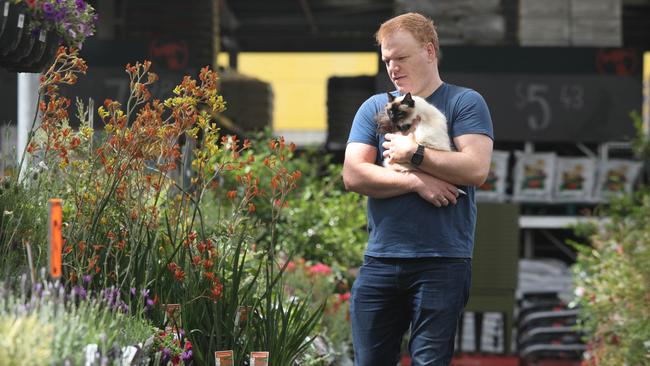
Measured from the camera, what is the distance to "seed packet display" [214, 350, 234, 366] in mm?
3982

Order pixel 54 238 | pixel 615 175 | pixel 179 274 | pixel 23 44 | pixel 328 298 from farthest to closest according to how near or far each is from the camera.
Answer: pixel 615 175
pixel 328 298
pixel 179 274
pixel 23 44
pixel 54 238

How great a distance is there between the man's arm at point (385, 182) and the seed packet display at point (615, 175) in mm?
7966

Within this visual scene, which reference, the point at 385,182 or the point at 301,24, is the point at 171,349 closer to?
the point at 385,182

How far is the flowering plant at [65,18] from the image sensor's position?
3764mm

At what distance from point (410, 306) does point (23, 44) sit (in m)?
1.45

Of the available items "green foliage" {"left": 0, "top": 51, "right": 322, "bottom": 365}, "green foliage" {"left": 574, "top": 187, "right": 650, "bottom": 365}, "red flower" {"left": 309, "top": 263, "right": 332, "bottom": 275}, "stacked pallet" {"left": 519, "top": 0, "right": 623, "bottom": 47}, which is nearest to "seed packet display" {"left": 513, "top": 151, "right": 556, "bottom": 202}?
"stacked pallet" {"left": 519, "top": 0, "right": 623, "bottom": 47}

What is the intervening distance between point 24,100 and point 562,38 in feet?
20.8

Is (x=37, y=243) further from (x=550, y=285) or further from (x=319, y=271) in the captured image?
(x=550, y=285)

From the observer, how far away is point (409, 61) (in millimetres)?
3928

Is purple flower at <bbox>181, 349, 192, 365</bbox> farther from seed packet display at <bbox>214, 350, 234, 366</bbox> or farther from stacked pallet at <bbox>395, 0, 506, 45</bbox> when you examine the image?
stacked pallet at <bbox>395, 0, 506, 45</bbox>

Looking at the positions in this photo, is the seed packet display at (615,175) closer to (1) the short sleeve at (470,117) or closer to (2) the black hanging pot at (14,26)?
(1) the short sleeve at (470,117)

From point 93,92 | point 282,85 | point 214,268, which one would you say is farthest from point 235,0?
point 282,85

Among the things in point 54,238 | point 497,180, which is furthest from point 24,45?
point 497,180

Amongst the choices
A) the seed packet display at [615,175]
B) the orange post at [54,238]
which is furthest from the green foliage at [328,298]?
the seed packet display at [615,175]
